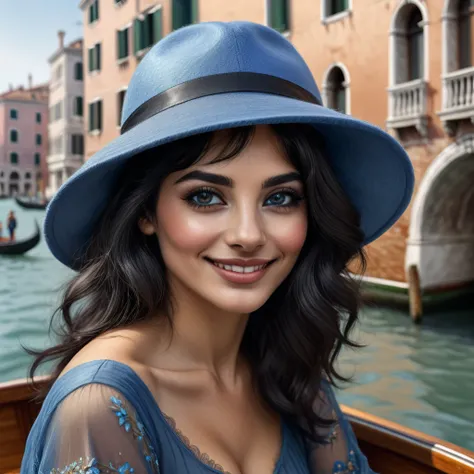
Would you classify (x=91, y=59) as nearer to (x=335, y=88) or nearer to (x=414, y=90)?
(x=335, y=88)

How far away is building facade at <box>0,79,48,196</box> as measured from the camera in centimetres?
3822

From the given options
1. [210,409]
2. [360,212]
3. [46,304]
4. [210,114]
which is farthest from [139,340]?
[46,304]

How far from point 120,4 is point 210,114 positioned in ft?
41.9

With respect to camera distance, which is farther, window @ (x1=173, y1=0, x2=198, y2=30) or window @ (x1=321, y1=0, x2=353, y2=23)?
window @ (x1=173, y1=0, x2=198, y2=30)

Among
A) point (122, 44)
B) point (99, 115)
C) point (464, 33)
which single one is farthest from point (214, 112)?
point (99, 115)

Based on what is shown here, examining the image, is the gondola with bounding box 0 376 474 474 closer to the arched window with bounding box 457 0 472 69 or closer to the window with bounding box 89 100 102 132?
the arched window with bounding box 457 0 472 69

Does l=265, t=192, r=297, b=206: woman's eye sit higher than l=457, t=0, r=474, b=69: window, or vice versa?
l=457, t=0, r=474, b=69: window

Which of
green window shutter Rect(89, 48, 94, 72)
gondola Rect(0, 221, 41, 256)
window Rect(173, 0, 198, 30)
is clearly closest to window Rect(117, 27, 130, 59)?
green window shutter Rect(89, 48, 94, 72)

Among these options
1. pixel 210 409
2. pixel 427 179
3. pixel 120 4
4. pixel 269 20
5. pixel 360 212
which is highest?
pixel 120 4

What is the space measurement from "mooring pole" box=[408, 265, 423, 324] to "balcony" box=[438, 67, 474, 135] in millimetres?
1442

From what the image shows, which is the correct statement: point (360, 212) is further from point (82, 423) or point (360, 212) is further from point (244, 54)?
point (82, 423)

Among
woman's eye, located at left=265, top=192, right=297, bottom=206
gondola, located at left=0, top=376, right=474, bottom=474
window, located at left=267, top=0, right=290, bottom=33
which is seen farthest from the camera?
window, located at left=267, top=0, right=290, bottom=33

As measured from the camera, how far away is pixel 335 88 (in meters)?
7.78

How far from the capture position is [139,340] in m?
0.89
